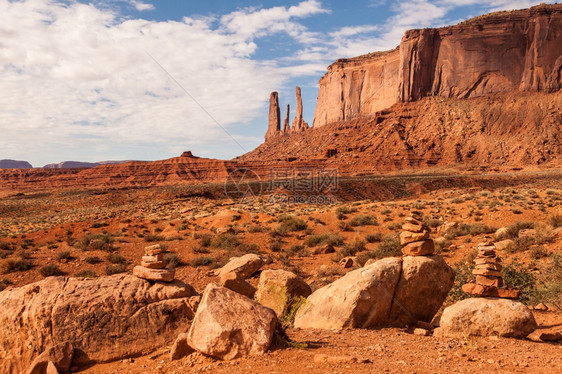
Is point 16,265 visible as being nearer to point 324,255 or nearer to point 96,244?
point 96,244

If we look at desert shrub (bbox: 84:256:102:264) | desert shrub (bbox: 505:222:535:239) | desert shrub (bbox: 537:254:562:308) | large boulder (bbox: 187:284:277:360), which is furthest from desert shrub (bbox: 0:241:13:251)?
desert shrub (bbox: 505:222:535:239)

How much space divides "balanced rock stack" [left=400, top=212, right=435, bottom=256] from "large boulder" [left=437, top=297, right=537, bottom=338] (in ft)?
4.44

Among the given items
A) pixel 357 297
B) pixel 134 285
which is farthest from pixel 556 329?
pixel 134 285

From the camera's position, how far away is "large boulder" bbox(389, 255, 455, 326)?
24.1 feet

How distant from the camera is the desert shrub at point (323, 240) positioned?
17.0m

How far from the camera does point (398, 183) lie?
52000mm

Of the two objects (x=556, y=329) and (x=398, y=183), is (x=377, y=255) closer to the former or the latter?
(x=556, y=329)

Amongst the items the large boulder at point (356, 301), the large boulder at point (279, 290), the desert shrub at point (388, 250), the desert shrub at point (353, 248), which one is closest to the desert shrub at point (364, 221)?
the desert shrub at point (353, 248)

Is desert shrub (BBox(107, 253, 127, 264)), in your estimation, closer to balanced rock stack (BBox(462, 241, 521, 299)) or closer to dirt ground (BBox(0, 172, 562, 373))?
dirt ground (BBox(0, 172, 562, 373))

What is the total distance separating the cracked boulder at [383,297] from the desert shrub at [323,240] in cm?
→ 929

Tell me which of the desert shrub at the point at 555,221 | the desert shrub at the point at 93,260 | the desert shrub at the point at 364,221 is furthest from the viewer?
the desert shrub at the point at 364,221

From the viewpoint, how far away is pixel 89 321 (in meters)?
5.84

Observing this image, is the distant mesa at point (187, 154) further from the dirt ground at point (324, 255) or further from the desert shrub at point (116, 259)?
the desert shrub at point (116, 259)

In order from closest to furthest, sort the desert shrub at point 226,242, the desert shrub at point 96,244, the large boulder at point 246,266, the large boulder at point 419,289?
1. the large boulder at point 419,289
2. the large boulder at point 246,266
3. the desert shrub at point 96,244
4. the desert shrub at point 226,242
